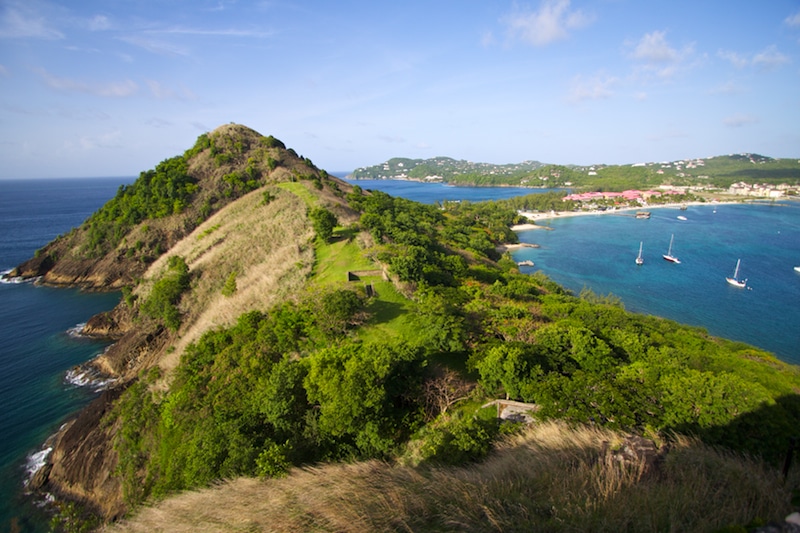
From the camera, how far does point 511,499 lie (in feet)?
22.0

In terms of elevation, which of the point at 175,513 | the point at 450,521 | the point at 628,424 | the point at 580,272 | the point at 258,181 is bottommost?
the point at 580,272

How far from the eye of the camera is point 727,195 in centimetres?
14875

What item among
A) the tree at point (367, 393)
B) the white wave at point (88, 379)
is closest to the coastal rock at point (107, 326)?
the white wave at point (88, 379)

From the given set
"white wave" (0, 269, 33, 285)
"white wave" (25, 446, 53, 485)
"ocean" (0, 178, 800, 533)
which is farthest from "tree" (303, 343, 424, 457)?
"white wave" (0, 269, 33, 285)

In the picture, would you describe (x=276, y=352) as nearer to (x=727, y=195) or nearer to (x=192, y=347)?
(x=192, y=347)

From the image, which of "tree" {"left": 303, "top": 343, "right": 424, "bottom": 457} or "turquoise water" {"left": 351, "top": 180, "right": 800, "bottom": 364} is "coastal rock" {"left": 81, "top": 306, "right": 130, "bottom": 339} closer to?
"tree" {"left": 303, "top": 343, "right": 424, "bottom": 457}

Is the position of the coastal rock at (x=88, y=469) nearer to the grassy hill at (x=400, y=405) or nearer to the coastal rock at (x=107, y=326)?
the grassy hill at (x=400, y=405)

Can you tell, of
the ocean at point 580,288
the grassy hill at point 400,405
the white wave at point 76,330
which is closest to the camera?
the grassy hill at point 400,405

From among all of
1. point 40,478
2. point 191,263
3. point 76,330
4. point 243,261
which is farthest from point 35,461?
point 76,330

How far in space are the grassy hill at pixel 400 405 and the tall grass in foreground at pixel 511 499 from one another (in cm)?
5

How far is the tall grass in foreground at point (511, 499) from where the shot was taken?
6023mm

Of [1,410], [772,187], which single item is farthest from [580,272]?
[772,187]

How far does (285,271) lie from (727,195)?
183 meters

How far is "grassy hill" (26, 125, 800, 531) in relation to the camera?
6840 millimetres
